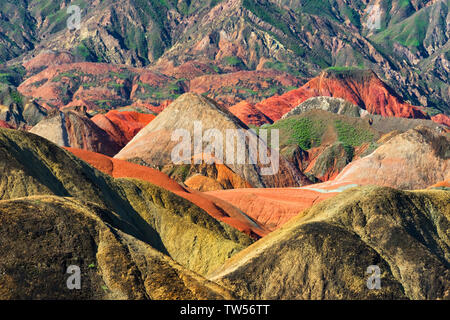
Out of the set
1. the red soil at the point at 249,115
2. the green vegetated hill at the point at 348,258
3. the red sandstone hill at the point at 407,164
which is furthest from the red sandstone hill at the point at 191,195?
the red soil at the point at 249,115

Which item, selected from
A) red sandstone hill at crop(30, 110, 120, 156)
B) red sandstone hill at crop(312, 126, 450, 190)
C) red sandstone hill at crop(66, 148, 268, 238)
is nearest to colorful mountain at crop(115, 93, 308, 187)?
red sandstone hill at crop(312, 126, 450, 190)

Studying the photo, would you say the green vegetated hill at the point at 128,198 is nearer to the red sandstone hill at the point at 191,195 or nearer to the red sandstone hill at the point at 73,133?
the red sandstone hill at the point at 191,195

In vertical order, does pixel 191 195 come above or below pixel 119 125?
below

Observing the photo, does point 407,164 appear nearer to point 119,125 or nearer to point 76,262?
point 119,125

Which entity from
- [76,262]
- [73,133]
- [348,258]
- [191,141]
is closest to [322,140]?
[191,141]
